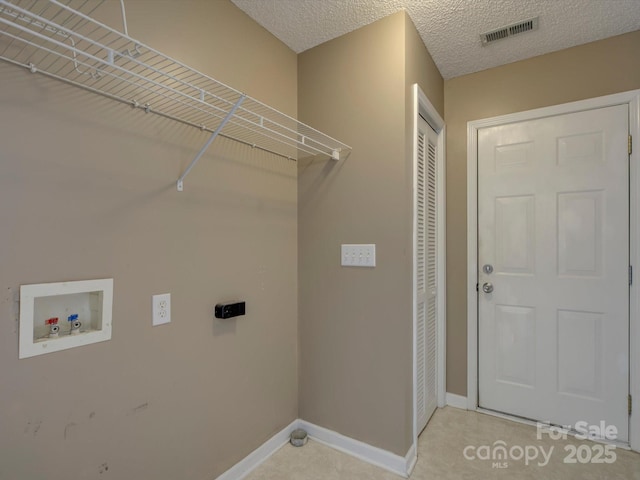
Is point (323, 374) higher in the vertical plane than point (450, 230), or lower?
lower

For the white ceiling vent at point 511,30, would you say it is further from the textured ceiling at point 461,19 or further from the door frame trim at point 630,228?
the door frame trim at point 630,228

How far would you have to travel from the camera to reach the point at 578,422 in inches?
80.4

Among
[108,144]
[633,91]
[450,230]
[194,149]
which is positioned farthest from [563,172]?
[108,144]

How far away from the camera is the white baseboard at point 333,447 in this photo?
5.50ft

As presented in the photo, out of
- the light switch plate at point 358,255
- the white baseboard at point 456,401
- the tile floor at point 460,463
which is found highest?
the light switch plate at point 358,255

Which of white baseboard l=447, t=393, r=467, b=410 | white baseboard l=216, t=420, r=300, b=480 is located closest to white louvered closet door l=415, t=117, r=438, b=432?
white baseboard l=447, t=393, r=467, b=410

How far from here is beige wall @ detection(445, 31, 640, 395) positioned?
1962 mm

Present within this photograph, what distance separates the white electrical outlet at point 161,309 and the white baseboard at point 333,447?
839mm

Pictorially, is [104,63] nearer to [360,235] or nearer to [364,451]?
[360,235]

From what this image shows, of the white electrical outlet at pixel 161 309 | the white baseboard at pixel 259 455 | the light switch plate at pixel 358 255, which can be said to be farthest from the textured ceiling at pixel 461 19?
the white baseboard at pixel 259 455

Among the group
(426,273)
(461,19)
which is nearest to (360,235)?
(426,273)

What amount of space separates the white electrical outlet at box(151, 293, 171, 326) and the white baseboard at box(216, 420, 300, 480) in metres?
0.84

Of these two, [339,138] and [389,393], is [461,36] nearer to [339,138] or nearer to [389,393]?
[339,138]

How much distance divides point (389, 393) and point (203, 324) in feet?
3.41
